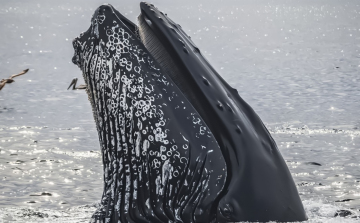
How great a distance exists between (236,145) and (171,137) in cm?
32

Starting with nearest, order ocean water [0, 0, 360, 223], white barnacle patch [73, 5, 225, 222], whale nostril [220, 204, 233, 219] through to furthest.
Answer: whale nostril [220, 204, 233, 219]
white barnacle patch [73, 5, 225, 222]
ocean water [0, 0, 360, 223]

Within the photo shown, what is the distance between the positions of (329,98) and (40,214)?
9.12m

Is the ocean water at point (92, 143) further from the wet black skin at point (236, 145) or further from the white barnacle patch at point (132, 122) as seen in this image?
the white barnacle patch at point (132, 122)

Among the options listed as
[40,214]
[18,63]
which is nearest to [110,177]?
[40,214]

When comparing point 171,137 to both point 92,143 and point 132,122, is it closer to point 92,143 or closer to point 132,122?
point 132,122

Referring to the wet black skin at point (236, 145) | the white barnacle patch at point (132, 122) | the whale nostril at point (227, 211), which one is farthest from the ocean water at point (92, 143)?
the white barnacle patch at point (132, 122)

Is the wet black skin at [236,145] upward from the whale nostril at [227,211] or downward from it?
upward

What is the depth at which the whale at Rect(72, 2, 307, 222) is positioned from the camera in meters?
3.21

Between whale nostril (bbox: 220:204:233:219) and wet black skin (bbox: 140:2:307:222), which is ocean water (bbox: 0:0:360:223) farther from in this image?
whale nostril (bbox: 220:204:233:219)

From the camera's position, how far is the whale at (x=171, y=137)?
321 cm

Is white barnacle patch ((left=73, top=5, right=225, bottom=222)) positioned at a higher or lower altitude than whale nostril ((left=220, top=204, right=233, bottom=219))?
higher

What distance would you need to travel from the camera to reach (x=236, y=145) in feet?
10.9

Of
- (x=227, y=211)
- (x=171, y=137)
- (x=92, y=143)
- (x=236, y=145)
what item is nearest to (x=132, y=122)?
(x=171, y=137)

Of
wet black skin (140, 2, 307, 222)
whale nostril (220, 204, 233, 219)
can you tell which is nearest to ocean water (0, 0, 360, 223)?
wet black skin (140, 2, 307, 222)
